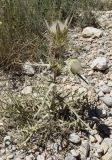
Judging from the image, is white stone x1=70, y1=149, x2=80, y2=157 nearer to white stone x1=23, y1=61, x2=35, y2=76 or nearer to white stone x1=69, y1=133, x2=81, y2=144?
white stone x1=69, y1=133, x2=81, y2=144

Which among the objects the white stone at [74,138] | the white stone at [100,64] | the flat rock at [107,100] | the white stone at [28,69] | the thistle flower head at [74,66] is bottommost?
the white stone at [74,138]

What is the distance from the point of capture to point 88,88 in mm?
3072

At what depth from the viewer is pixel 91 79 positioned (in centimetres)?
320

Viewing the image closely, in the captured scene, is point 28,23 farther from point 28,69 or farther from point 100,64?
point 100,64

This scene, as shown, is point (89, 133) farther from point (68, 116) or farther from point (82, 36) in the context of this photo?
point (82, 36)

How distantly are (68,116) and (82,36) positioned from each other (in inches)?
47.2

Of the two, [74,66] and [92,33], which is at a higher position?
[74,66]

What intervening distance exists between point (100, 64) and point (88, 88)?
0.29 m

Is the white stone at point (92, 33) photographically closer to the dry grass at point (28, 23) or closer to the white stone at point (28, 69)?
the dry grass at point (28, 23)

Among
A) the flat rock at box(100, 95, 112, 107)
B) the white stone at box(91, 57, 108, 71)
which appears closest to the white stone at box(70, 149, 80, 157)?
the flat rock at box(100, 95, 112, 107)

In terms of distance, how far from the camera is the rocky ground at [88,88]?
2582 millimetres

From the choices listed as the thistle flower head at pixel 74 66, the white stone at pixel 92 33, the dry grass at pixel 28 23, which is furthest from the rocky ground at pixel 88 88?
the thistle flower head at pixel 74 66

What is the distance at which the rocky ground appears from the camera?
2582 mm

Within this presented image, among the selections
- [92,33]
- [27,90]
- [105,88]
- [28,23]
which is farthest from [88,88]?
[28,23]
